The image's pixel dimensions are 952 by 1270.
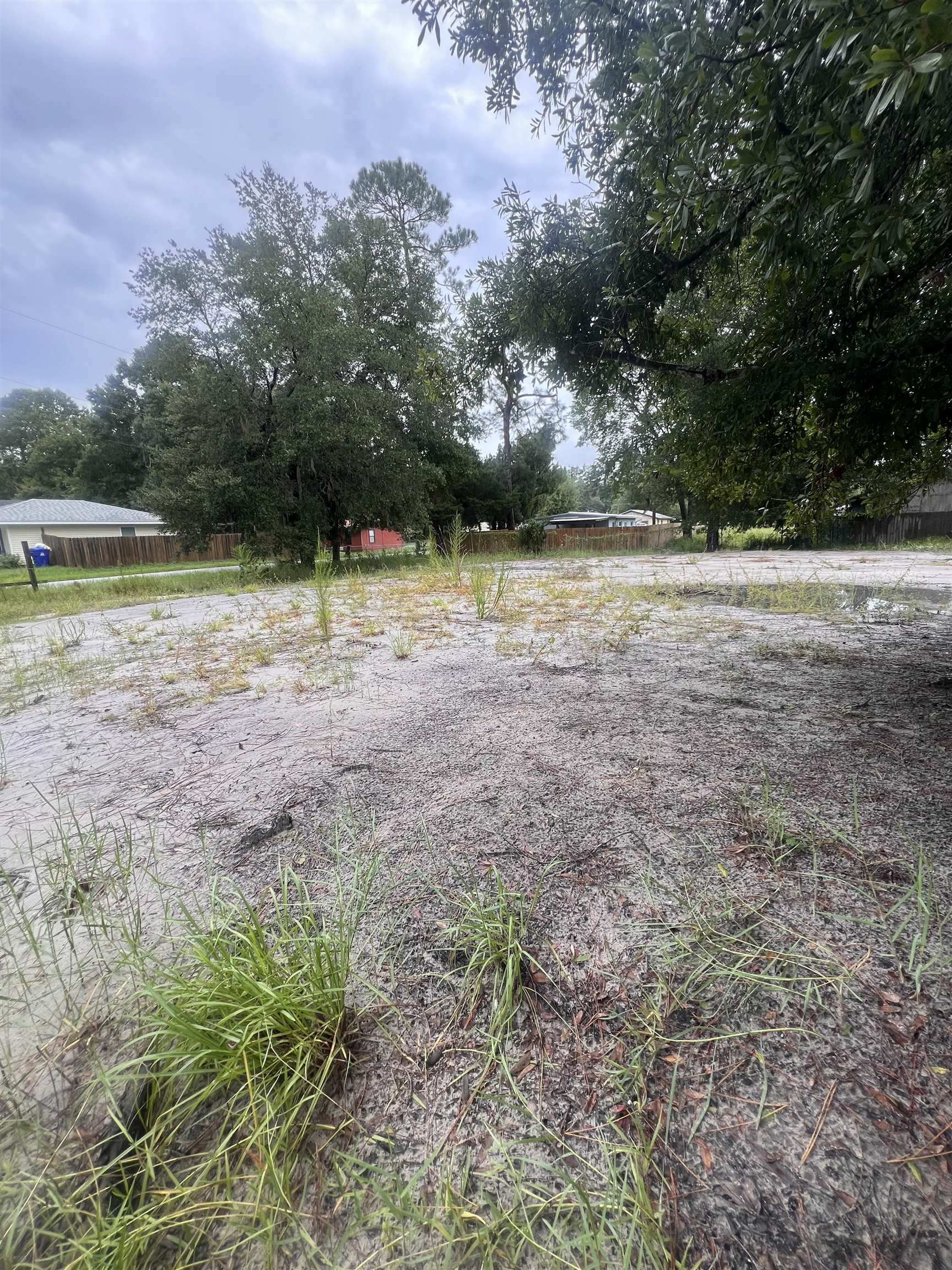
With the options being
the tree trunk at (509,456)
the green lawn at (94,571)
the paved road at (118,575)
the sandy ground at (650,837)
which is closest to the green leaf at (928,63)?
the sandy ground at (650,837)

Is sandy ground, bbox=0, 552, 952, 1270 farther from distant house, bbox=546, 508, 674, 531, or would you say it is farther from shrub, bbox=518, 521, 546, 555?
distant house, bbox=546, 508, 674, 531

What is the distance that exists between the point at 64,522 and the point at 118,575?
1977 centimetres

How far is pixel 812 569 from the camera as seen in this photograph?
7.93 meters

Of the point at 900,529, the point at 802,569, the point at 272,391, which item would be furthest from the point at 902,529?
the point at 272,391

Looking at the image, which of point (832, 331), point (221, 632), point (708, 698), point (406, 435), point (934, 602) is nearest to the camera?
point (708, 698)

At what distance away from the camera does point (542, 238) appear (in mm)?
3152

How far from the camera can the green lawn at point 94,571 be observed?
584 inches

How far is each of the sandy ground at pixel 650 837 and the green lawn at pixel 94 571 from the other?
496 inches

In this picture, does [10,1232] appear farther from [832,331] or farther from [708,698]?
[832,331]

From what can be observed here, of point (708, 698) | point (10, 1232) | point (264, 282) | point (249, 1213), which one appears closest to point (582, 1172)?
point (249, 1213)

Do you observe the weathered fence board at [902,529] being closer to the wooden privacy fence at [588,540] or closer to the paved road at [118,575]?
the wooden privacy fence at [588,540]

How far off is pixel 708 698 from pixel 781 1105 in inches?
60.4

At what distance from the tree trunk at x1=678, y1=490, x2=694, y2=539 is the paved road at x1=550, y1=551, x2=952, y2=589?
12.5 m

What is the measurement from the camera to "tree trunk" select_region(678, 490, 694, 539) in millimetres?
24125
